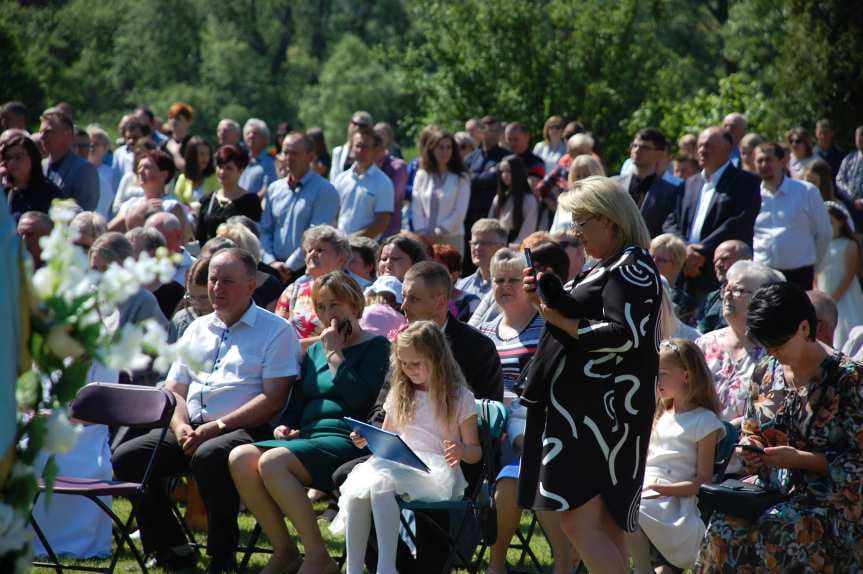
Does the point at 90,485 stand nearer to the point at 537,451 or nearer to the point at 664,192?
the point at 537,451

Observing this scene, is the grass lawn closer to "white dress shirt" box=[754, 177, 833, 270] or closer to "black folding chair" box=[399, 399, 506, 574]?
"black folding chair" box=[399, 399, 506, 574]

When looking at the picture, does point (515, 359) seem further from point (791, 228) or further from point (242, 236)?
point (791, 228)

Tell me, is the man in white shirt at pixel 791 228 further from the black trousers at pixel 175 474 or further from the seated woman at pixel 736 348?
the black trousers at pixel 175 474

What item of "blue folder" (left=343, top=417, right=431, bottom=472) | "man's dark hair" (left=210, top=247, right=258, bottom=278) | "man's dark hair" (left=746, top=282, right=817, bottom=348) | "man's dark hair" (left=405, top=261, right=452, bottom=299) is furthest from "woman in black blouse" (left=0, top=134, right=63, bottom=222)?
"man's dark hair" (left=746, top=282, right=817, bottom=348)

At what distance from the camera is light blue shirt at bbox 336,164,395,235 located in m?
10.3

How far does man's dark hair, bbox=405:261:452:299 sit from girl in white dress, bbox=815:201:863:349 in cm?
431

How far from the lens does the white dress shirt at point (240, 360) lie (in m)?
6.10

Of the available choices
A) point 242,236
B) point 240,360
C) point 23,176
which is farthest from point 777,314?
point 23,176

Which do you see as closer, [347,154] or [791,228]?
[791,228]

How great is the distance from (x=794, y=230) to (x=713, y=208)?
68 centimetres

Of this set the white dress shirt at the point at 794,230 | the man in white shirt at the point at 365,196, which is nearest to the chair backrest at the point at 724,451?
the white dress shirt at the point at 794,230

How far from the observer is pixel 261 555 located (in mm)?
6395

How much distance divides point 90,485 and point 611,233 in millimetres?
2677

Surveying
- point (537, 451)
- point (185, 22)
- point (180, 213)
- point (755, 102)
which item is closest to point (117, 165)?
point (180, 213)
